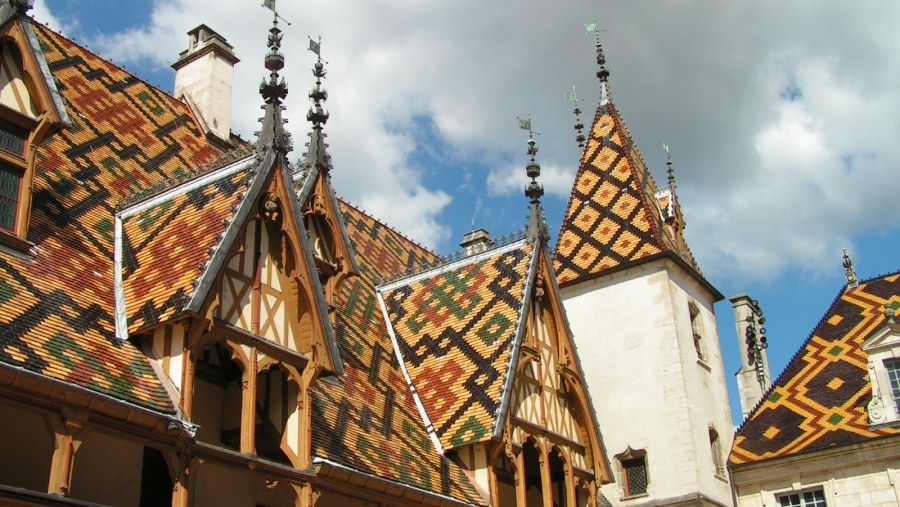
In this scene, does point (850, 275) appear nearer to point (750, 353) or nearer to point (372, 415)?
point (750, 353)

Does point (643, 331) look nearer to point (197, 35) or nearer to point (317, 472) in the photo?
point (197, 35)

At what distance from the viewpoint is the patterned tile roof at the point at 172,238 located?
34.8ft

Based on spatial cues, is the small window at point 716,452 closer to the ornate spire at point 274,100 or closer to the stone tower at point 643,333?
the stone tower at point 643,333

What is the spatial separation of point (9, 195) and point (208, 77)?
10.9m

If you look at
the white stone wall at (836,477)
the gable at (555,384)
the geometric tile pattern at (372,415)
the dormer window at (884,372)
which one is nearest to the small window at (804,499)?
the white stone wall at (836,477)

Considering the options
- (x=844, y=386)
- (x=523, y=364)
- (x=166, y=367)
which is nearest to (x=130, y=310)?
(x=166, y=367)

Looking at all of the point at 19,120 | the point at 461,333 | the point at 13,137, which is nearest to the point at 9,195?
the point at 13,137

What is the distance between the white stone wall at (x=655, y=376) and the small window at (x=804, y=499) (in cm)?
150

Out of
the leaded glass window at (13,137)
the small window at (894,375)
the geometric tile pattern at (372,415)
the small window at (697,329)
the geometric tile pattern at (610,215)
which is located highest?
the geometric tile pattern at (610,215)

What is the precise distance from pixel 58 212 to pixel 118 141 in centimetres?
403

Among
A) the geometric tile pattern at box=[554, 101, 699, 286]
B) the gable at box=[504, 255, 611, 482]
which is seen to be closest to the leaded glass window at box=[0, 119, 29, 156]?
the gable at box=[504, 255, 611, 482]

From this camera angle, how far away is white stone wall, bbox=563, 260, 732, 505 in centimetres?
2298

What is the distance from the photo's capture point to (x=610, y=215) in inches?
1048

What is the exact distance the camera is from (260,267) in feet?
38.2
